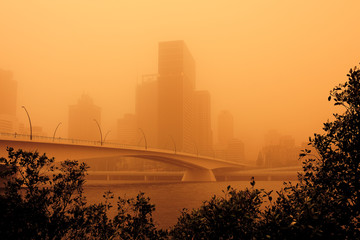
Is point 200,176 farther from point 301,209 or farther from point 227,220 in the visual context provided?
point 301,209

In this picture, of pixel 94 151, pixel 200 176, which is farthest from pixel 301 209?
pixel 200 176

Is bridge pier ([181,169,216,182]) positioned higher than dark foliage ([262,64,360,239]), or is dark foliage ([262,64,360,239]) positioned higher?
dark foliage ([262,64,360,239])

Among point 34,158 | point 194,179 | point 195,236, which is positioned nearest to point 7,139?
point 34,158

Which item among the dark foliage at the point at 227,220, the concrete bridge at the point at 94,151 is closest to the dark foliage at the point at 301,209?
the dark foliage at the point at 227,220

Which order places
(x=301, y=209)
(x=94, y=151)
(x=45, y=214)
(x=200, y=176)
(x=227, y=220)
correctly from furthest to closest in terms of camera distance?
(x=200, y=176), (x=94, y=151), (x=45, y=214), (x=227, y=220), (x=301, y=209)

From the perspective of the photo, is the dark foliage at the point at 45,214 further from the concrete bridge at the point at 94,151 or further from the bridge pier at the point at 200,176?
the bridge pier at the point at 200,176

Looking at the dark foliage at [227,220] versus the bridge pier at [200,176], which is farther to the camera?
the bridge pier at [200,176]

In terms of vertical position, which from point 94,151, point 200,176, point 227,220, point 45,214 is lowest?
point 200,176

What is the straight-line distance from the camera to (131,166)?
648ft


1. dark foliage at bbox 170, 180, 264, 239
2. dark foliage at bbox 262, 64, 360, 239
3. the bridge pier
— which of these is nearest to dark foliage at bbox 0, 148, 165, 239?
dark foliage at bbox 170, 180, 264, 239

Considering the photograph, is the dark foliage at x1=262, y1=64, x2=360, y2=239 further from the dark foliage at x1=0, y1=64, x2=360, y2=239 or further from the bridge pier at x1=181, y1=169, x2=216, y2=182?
the bridge pier at x1=181, y1=169, x2=216, y2=182

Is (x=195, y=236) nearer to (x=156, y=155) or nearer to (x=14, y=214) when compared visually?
(x=14, y=214)

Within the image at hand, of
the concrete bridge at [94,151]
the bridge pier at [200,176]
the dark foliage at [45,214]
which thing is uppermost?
the concrete bridge at [94,151]

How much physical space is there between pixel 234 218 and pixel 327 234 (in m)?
2.35
